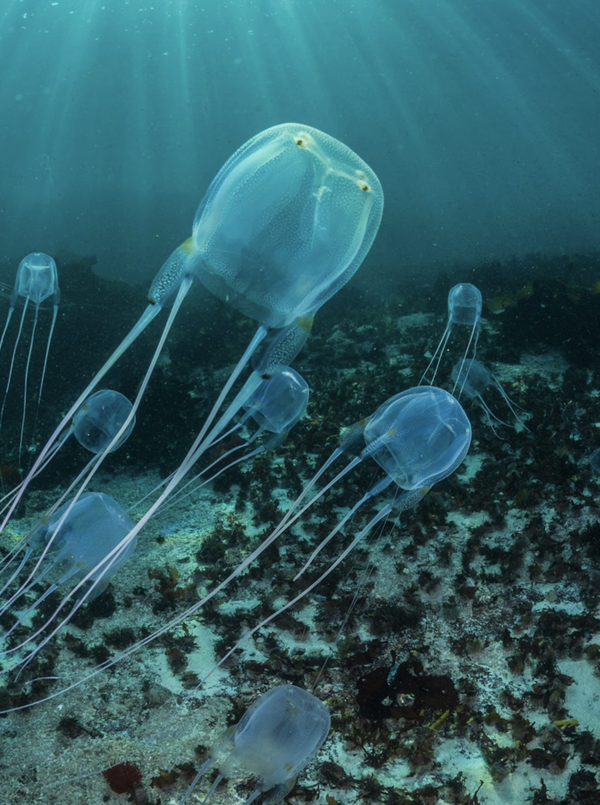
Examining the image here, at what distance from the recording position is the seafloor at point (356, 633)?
12.6 feet

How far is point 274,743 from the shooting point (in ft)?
11.7

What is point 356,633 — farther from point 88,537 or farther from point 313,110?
point 313,110

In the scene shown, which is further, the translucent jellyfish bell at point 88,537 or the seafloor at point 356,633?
the translucent jellyfish bell at point 88,537

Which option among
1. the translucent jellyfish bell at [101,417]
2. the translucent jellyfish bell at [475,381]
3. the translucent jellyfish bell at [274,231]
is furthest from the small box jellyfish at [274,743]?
the translucent jellyfish bell at [475,381]

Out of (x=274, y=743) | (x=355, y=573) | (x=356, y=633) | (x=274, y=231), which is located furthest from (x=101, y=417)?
(x=274, y=743)

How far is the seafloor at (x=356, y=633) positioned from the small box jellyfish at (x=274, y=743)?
0.19 metres

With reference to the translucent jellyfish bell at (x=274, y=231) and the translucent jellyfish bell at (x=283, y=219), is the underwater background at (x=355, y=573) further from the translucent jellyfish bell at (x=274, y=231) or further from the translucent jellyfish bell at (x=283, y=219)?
the translucent jellyfish bell at (x=283, y=219)

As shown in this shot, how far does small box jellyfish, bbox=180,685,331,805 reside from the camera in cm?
357

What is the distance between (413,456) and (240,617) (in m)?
2.52

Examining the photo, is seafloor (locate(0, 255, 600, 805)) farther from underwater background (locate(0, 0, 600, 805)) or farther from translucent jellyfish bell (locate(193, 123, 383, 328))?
translucent jellyfish bell (locate(193, 123, 383, 328))

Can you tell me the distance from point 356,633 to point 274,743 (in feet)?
5.50

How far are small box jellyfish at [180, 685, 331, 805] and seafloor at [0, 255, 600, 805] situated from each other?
7.4 inches

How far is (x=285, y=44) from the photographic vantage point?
137 feet

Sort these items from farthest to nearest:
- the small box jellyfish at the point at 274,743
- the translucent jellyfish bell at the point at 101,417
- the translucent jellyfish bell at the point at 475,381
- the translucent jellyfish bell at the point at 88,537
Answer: the translucent jellyfish bell at the point at 475,381
the translucent jellyfish bell at the point at 101,417
the translucent jellyfish bell at the point at 88,537
the small box jellyfish at the point at 274,743
